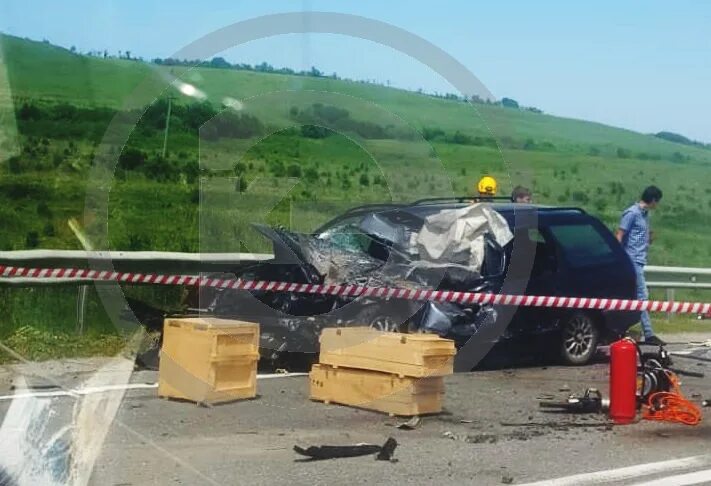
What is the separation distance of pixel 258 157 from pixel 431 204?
3.31m

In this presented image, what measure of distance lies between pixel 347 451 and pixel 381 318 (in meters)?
3.07

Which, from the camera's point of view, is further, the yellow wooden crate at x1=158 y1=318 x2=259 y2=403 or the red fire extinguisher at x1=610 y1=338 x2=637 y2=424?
the yellow wooden crate at x1=158 y1=318 x2=259 y2=403

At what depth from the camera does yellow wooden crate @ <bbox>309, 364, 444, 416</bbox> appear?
27.1ft

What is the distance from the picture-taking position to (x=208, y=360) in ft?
28.1

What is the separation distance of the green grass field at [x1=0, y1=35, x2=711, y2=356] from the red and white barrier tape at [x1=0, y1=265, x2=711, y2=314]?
0.29 metres

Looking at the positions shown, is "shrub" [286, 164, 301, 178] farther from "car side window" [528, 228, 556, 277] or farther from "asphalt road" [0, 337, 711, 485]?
"asphalt road" [0, 337, 711, 485]

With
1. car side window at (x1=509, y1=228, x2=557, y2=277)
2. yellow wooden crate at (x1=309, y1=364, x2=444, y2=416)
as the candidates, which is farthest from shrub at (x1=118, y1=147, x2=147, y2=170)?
yellow wooden crate at (x1=309, y1=364, x2=444, y2=416)

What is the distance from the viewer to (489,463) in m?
7.00

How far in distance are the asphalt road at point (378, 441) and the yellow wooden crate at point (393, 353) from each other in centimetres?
37

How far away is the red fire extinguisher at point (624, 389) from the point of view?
8.48 meters

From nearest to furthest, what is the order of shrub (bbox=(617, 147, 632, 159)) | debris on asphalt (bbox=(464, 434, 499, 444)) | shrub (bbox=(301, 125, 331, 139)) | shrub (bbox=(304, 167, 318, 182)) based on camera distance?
debris on asphalt (bbox=(464, 434, 499, 444))
shrub (bbox=(301, 125, 331, 139))
shrub (bbox=(304, 167, 318, 182))
shrub (bbox=(617, 147, 632, 159))

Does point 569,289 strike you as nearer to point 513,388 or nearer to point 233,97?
point 513,388

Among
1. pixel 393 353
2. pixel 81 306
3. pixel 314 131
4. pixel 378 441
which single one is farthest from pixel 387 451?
pixel 314 131

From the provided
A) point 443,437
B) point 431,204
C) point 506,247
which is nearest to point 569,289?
point 506,247
